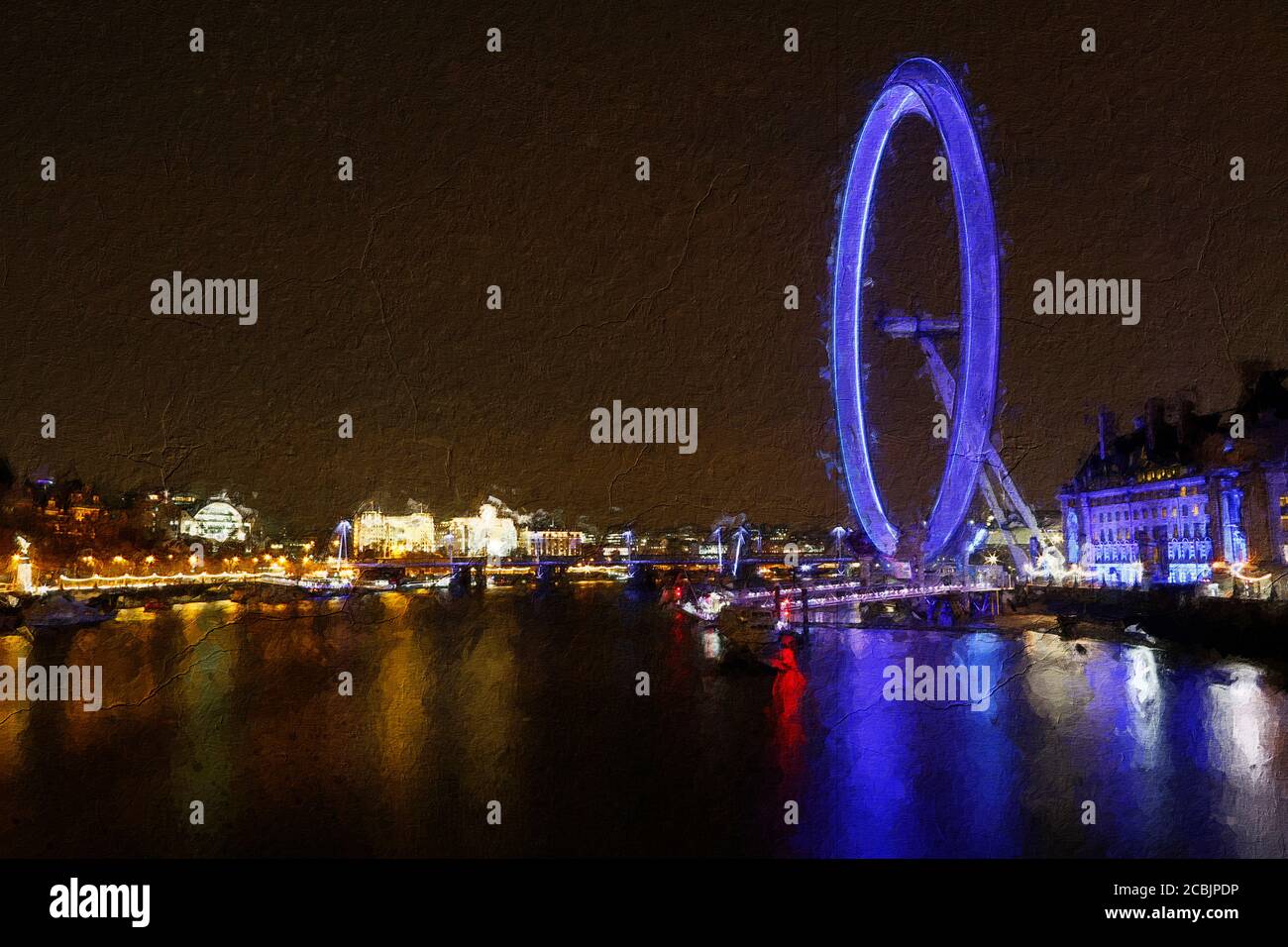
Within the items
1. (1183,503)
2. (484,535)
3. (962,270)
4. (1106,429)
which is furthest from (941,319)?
(1183,503)

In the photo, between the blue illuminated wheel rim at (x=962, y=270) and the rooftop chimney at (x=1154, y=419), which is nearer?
the blue illuminated wheel rim at (x=962, y=270)

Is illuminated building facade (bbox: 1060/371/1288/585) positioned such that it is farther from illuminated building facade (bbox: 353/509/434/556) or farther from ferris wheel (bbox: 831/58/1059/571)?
illuminated building facade (bbox: 353/509/434/556)

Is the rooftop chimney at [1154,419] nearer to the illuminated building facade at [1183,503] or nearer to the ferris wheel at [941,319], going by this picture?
the illuminated building facade at [1183,503]

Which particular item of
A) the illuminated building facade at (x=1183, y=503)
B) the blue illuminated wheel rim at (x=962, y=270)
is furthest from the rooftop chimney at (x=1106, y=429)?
the blue illuminated wheel rim at (x=962, y=270)

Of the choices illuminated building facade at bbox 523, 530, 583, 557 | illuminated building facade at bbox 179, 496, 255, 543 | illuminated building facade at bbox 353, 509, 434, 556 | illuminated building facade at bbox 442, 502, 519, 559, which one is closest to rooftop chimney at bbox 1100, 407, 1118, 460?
illuminated building facade at bbox 523, 530, 583, 557
